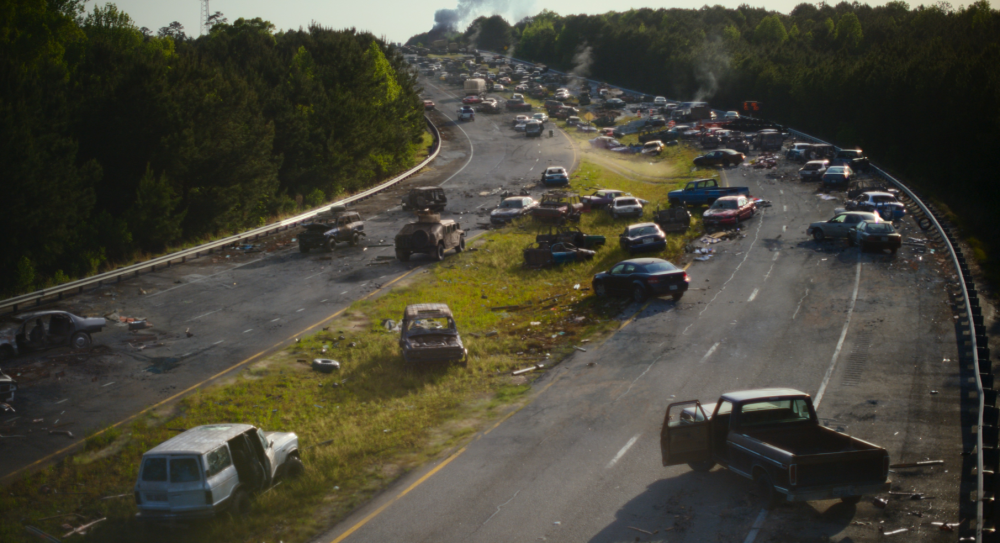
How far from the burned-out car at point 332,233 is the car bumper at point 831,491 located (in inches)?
1221

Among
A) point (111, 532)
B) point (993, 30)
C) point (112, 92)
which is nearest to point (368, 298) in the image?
point (111, 532)

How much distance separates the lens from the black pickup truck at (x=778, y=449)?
36.1 ft

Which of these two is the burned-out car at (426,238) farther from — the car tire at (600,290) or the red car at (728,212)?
the red car at (728,212)

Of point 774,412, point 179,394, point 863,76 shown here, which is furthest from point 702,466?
point 863,76

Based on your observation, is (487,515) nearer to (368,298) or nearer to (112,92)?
(368,298)

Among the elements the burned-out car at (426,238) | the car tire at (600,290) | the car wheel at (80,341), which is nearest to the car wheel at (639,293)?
the car tire at (600,290)

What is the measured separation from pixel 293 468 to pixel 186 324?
13.4 metres

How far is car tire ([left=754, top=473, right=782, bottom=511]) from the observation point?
11438 millimetres

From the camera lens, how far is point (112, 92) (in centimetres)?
4094

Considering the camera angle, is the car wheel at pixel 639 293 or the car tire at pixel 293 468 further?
the car wheel at pixel 639 293

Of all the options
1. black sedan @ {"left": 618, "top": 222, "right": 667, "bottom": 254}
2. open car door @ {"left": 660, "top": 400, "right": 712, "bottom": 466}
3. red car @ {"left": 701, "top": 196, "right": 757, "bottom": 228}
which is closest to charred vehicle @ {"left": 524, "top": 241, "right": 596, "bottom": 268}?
black sedan @ {"left": 618, "top": 222, "right": 667, "bottom": 254}

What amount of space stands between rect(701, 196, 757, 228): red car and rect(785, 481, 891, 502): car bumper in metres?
30.0

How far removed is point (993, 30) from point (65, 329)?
89640 mm

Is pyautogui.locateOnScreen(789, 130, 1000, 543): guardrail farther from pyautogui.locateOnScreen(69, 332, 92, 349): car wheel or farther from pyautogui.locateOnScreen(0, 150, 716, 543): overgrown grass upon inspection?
pyautogui.locateOnScreen(69, 332, 92, 349): car wheel
